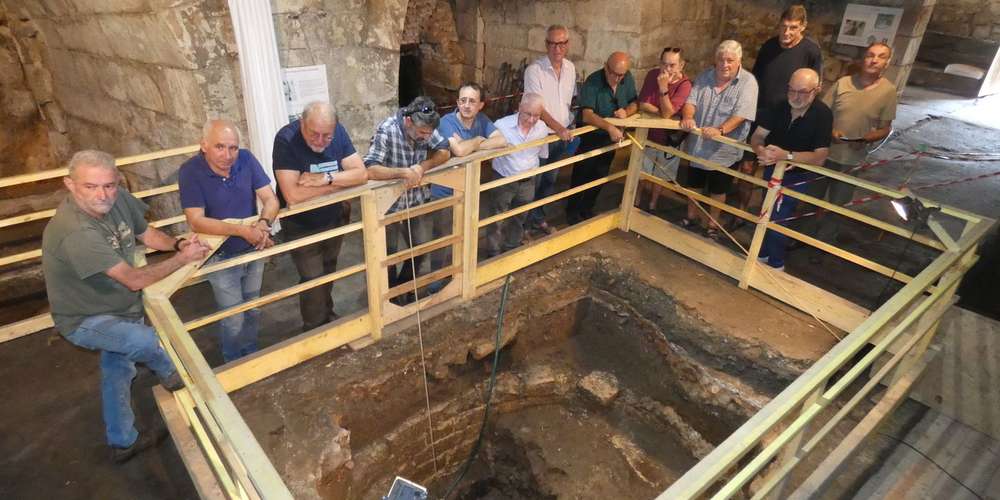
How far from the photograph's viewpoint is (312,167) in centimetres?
375

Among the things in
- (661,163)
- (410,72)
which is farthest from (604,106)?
(410,72)

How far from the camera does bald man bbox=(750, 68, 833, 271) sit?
4402mm

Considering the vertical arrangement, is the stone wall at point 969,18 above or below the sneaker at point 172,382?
above

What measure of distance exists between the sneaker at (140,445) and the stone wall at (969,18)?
14.8 m

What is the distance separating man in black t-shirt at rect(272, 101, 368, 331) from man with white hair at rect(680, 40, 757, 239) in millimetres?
2884

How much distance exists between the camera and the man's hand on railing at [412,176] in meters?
3.76

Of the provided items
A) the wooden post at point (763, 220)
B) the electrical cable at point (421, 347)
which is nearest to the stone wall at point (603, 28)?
the wooden post at point (763, 220)

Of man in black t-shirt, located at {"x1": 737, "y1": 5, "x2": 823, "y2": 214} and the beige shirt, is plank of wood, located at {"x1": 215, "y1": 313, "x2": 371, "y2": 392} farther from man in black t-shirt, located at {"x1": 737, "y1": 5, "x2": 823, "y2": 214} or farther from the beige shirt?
the beige shirt

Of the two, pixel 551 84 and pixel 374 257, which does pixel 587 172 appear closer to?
pixel 551 84

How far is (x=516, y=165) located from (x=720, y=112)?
187 centimetres

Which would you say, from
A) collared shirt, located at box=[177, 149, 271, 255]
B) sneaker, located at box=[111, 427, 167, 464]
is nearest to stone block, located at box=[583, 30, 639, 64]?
collared shirt, located at box=[177, 149, 271, 255]

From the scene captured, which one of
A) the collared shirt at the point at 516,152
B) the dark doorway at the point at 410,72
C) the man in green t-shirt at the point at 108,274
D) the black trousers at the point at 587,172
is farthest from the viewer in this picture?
the dark doorway at the point at 410,72

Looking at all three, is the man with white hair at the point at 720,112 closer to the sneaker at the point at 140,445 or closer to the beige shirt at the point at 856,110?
the beige shirt at the point at 856,110

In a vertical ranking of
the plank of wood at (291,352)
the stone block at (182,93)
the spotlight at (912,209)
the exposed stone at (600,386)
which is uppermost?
the stone block at (182,93)
